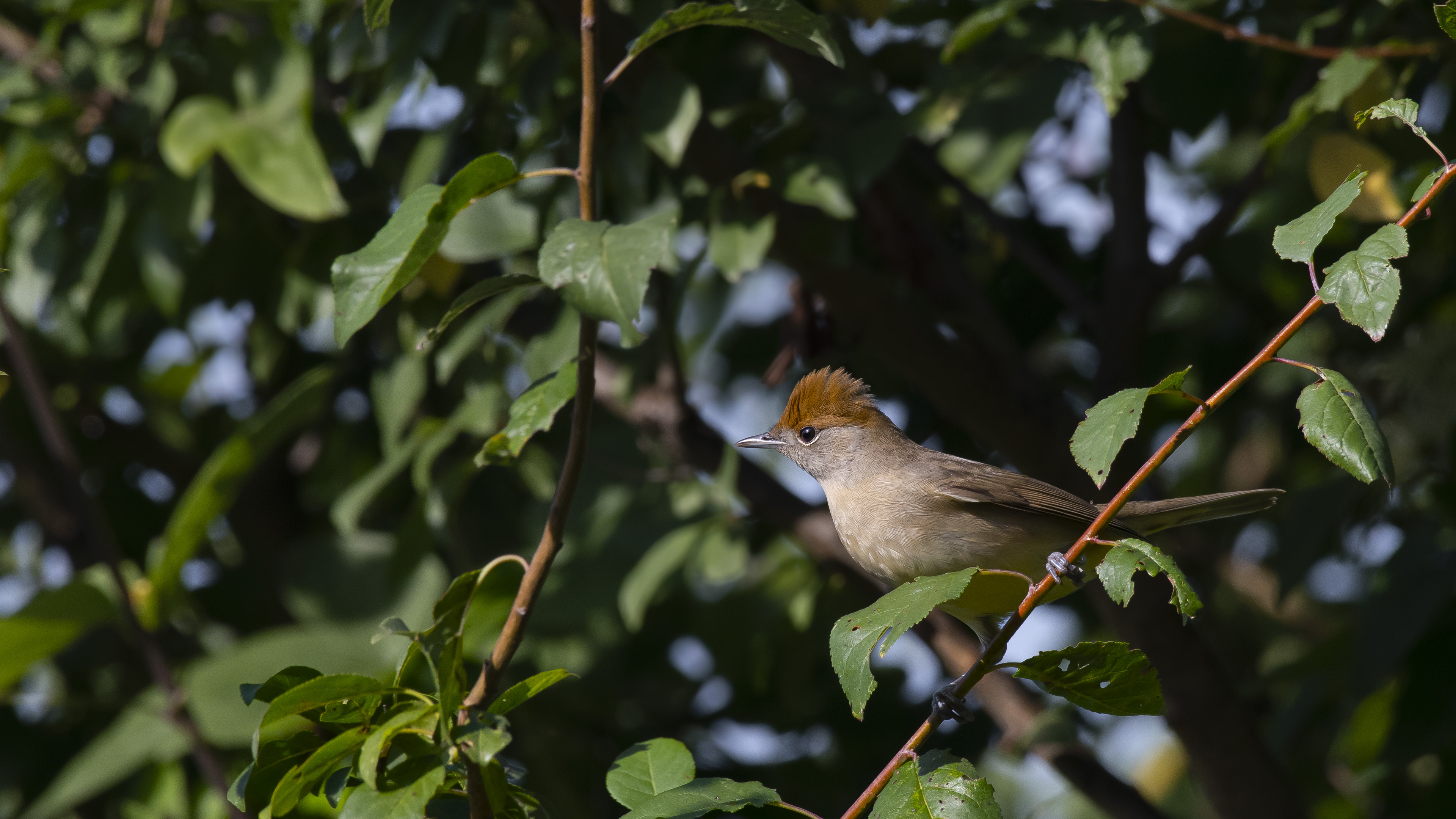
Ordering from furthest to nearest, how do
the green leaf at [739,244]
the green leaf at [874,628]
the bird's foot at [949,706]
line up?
the green leaf at [739,244] → the bird's foot at [949,706] → the green leaf at [874,628]

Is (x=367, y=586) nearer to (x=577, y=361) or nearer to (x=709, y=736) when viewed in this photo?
(x=709, y=736)

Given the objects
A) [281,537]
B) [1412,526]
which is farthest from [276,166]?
[1412,526]

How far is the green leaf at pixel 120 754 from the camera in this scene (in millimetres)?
3363

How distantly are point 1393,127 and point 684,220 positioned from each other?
208 cm

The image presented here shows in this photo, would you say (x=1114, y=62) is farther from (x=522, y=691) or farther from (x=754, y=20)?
(x=522, y=691)

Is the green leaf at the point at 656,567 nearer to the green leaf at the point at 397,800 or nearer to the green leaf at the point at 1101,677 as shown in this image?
the green leaf at the point at 397,800

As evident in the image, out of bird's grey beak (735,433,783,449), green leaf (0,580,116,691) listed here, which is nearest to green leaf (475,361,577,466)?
bird's grey beak (735,433,783,449)

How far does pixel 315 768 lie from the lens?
5.90 feet

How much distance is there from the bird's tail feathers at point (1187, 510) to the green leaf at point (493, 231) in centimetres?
170

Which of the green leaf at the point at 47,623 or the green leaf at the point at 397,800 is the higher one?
the green leaf at the point at 397,800

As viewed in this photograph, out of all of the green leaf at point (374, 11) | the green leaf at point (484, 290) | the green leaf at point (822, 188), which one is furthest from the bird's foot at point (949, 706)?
the green leaf at point (374, 11)

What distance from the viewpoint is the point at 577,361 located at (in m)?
1.96

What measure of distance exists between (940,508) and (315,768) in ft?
5.23

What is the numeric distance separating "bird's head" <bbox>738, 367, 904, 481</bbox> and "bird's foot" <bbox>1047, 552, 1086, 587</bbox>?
0.75 meters
